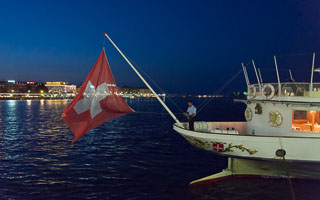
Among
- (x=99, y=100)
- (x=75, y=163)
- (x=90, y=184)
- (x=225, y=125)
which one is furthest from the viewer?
(x=75, y=163)

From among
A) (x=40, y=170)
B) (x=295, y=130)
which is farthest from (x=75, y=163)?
(x=295, y=130)

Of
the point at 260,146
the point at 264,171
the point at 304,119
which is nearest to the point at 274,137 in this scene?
the point at 260,146

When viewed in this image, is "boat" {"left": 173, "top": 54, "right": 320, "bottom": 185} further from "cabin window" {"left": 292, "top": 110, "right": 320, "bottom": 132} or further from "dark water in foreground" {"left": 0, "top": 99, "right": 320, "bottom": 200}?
"dark water in foreground" {"left": 0, "top": 99, "right": 320, "bottom": 200}

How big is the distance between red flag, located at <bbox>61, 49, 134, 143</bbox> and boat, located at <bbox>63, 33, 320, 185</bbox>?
0.15 ft

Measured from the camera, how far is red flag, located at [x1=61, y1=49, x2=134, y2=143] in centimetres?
1081

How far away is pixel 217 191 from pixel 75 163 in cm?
1138

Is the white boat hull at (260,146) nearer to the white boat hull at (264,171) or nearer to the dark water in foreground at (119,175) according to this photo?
the white boat hull at (264,171)

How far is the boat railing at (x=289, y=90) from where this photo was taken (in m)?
12.5

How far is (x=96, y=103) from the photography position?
11.5m

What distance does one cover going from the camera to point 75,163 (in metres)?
19.3

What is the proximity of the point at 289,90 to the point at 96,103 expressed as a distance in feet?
32.8

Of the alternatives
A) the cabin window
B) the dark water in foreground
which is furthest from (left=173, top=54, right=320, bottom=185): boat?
the dark water in foreground

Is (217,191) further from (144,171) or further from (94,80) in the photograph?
(94,80)

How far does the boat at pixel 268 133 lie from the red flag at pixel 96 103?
A: 0.04m
